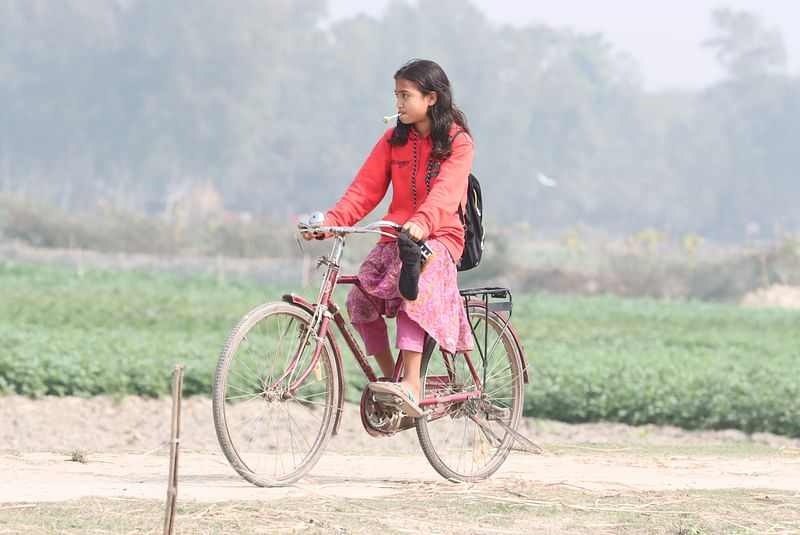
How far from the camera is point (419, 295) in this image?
5289 millimetres

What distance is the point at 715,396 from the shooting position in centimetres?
1159

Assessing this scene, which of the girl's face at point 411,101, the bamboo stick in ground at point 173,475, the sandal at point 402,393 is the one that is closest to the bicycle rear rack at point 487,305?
the sandal at point 402,393

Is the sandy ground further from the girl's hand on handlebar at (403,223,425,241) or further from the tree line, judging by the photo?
the tree line

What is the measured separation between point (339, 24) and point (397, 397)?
257ft

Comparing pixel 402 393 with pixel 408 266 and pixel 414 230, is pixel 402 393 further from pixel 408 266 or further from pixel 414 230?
pixel 414 230

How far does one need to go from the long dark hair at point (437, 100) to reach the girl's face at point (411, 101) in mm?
16

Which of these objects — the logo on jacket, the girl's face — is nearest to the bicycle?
the logo on jacket

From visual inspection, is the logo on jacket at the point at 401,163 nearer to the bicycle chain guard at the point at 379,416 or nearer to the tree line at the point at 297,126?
the bicycle chain guard at the point at 379,416

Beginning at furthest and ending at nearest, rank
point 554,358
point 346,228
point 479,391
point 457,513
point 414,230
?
point 554,358 → point 479,391 → point 346,228 → point 414,230 → point 457,513

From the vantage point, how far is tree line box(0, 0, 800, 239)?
2837 inches

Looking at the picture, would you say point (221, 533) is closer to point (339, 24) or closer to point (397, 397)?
point (397, 397)

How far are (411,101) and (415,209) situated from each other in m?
0.47

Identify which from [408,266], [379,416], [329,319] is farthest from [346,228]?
[379,416]

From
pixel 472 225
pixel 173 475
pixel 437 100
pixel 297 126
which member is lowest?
pixel 173 475
